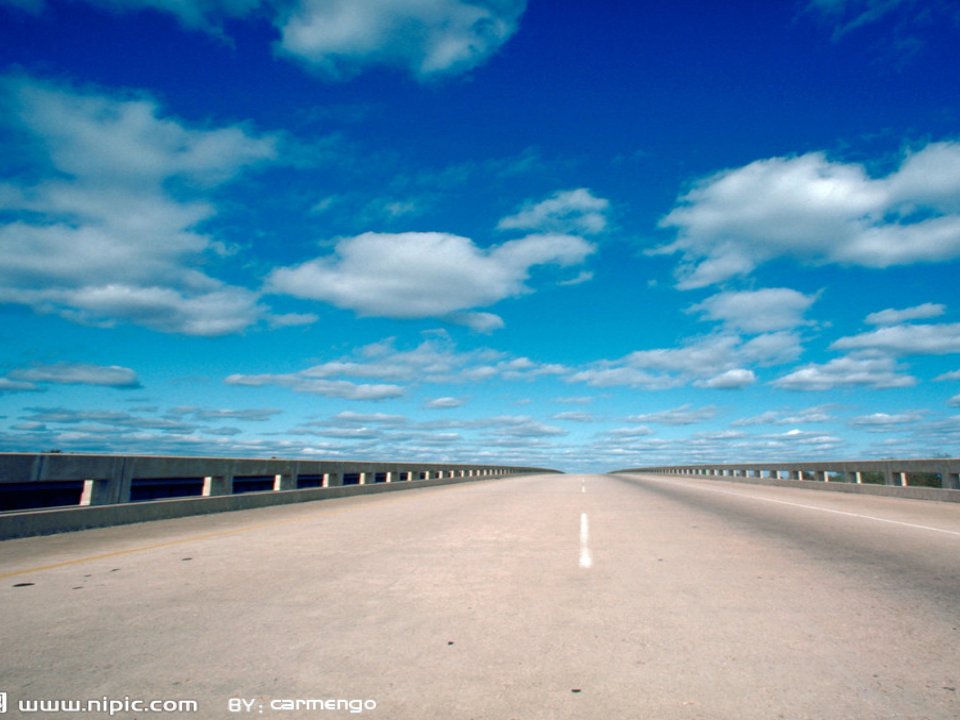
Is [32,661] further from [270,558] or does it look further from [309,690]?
[270,558]

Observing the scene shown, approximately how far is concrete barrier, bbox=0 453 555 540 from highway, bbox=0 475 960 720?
0.65 m

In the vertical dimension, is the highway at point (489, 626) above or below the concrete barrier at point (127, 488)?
below

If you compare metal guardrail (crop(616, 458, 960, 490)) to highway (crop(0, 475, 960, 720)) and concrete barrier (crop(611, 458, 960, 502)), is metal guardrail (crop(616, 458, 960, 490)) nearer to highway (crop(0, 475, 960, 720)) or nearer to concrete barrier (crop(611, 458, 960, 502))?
concrete barrier (crop(611, 458, 960, 502))

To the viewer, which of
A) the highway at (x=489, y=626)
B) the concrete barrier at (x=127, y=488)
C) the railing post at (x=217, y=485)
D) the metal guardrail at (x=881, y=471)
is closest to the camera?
the highway at (x=489, y=626)

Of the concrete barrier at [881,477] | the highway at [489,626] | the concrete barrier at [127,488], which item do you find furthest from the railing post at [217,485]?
the concrete barrier at [881,477]

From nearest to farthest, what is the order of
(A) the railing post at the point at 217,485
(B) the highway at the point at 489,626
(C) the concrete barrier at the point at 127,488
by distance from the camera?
(B) the highway at the point at 489,626, (C) the concrete barrier at the point at 127,488, (A) the railing post at the point at 217,485

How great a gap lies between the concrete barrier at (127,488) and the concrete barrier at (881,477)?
18965mm

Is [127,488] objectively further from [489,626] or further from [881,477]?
[881,477]

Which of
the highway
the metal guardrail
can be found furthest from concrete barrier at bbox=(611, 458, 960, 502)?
the highway

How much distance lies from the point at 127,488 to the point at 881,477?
999 inches

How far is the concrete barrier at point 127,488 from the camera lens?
9781 mm

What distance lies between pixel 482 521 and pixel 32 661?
9.63 meters

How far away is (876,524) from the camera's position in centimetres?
1264

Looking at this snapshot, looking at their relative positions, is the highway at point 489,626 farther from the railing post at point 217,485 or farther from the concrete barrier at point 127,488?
the railing post at point 217,485
